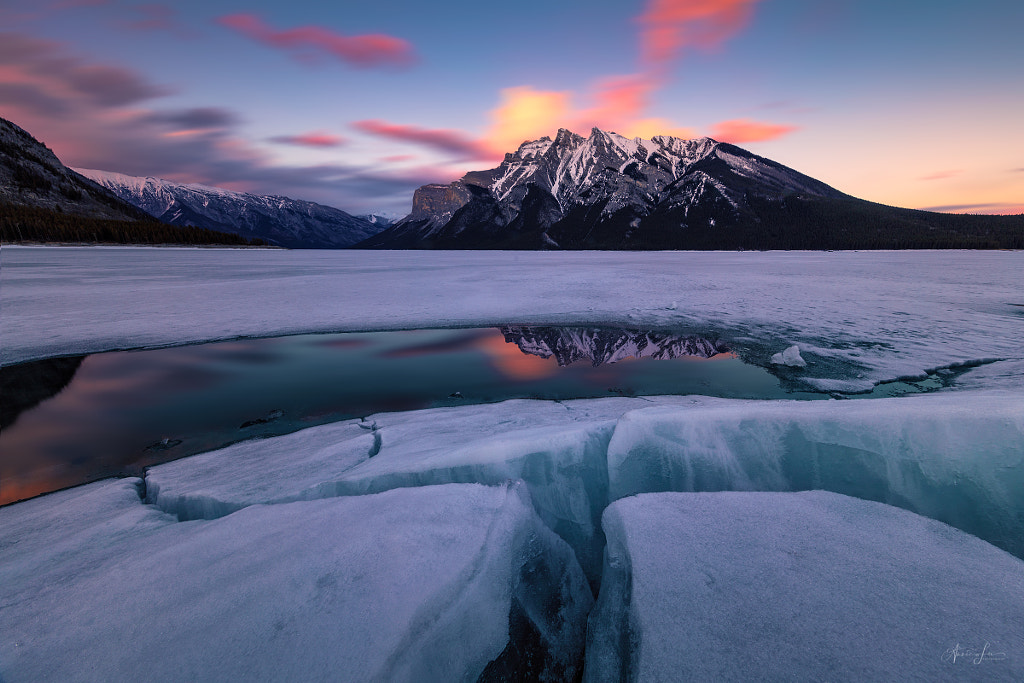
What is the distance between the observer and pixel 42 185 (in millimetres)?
120688

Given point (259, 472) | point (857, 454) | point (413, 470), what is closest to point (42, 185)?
point (259, 472)

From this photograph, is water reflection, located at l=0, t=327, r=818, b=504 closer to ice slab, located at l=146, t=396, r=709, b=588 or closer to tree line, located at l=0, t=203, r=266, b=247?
ice slab, located at l=146, t=396, r=709, b=588

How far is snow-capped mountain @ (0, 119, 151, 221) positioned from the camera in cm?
11319

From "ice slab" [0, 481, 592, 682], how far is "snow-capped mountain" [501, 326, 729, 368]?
302 inches

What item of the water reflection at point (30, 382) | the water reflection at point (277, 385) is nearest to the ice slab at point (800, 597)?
the water reflection at point (277, 385)

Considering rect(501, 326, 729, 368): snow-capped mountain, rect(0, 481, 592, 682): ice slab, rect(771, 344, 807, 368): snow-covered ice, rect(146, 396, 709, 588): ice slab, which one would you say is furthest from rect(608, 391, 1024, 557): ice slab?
rect(501, 326, 729, 368): snow-capped mountain

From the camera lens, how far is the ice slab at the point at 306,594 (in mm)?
2281

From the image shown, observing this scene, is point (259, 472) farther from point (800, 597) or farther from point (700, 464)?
point (800, 597)

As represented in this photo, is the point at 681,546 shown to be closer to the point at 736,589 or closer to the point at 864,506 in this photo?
the point at 736,589

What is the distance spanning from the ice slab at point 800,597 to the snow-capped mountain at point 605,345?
7.44 metres

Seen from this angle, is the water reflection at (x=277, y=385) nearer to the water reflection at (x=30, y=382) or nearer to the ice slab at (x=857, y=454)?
the water reflection at (x=30, y=382)

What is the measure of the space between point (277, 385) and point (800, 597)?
31.6 feet

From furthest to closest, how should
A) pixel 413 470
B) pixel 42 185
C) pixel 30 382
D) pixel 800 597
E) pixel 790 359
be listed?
1. pixel 42 185
2. pixel 790 359
3. pixel 30 382
4. pixel 413 470
5. pixel 800 597

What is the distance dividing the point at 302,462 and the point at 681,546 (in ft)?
13.5
